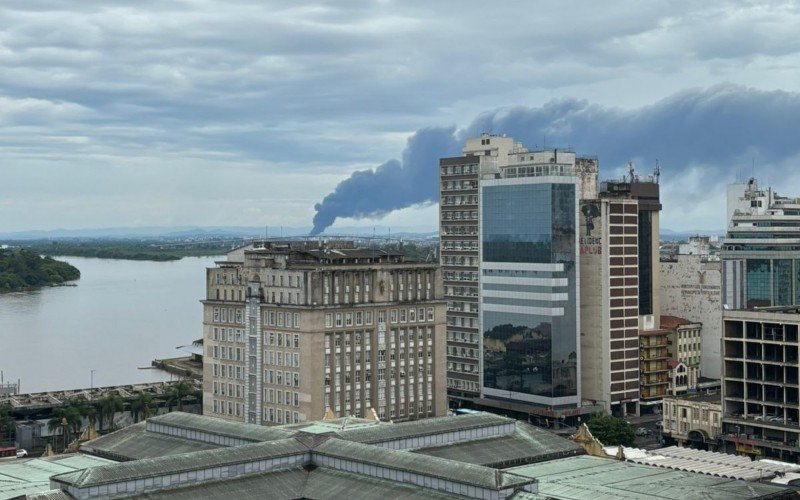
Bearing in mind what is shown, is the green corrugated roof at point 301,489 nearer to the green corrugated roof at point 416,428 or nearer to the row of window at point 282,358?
the green corrugated roof at point 416,428

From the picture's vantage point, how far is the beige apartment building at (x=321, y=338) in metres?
103

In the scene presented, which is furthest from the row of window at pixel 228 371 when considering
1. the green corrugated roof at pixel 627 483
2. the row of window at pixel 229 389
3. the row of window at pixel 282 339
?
the green corrugated roof at pixel 627 483

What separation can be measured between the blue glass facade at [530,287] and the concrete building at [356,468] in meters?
58.9

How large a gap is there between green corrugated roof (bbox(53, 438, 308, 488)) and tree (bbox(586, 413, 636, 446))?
5642cm

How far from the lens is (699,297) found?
161500 millimetres

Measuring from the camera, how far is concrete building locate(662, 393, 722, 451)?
116 m

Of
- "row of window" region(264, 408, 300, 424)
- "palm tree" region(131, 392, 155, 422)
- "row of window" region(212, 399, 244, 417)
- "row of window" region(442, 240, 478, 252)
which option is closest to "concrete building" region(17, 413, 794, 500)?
"row of window" region(264, 408, 300, 424)

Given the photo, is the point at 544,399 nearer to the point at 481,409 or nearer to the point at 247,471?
the point at 481,409

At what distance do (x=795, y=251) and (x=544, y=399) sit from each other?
47.1 m

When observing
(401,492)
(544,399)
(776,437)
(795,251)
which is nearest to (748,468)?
(776,437)

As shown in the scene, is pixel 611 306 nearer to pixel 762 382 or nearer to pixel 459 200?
pixel 459 200

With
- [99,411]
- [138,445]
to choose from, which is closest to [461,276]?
[99,411]

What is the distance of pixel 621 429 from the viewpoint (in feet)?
377

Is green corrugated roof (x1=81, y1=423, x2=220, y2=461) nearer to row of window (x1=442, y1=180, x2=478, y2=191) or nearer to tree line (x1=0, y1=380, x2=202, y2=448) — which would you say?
tree line (x1=0, y1=380, x2=202, y2=448)
